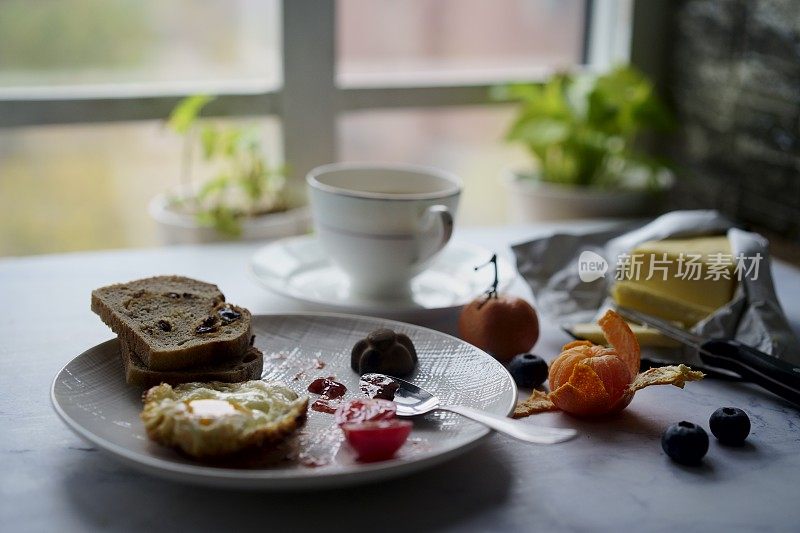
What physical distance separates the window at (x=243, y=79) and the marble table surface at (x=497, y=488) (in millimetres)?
1162

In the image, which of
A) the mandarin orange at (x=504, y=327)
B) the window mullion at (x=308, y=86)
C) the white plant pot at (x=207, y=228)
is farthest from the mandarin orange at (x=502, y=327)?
the window mullion at (x=308, y=86)

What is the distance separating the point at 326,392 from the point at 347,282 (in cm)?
38

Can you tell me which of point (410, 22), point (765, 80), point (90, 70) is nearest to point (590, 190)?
point (765, 80)

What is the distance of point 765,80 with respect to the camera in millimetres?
1965

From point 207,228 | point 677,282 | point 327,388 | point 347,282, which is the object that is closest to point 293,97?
point 207,228

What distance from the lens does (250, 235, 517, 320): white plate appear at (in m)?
1.17

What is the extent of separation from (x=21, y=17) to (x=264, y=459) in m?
1.55

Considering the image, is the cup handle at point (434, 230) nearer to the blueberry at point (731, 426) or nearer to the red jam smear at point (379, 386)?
the red jam smear at point (379, 386)

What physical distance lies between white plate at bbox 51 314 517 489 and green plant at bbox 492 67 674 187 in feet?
3.68

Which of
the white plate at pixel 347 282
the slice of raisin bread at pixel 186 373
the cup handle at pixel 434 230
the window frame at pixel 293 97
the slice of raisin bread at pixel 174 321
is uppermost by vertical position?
the window frame at pixel 293 97

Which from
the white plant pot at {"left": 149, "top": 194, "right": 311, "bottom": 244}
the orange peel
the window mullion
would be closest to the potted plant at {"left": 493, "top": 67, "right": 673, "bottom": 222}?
the window mullion

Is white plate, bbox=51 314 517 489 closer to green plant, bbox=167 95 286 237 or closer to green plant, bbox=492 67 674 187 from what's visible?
green plant, bbox=167 95 286 237

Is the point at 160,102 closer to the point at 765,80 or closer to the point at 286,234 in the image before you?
the point at 286,234

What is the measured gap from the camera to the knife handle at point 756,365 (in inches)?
37.5
